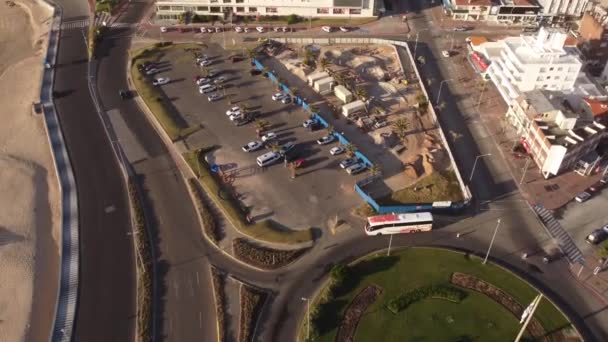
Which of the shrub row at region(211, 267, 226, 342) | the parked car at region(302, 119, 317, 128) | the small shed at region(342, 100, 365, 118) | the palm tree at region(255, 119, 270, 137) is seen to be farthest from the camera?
the small shed at region(342, 100, 365, 118)

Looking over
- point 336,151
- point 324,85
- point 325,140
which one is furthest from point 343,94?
point 336,151

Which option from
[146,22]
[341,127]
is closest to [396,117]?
[341,127]

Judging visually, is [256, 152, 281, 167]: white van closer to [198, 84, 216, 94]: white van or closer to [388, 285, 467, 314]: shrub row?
[198, 84, 216, 94]: white van

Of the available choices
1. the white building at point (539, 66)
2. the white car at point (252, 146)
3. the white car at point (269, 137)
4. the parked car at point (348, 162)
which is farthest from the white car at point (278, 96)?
the white building at point (539, 66)

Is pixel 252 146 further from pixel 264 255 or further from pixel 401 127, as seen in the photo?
pixel 401 127

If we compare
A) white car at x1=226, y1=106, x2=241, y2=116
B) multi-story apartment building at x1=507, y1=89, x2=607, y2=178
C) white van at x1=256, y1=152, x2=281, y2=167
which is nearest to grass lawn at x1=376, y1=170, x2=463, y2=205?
multi-story apartment building at x1=507, y1=89, x2=607, y2=178

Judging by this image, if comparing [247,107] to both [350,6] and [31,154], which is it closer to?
[31,154]
